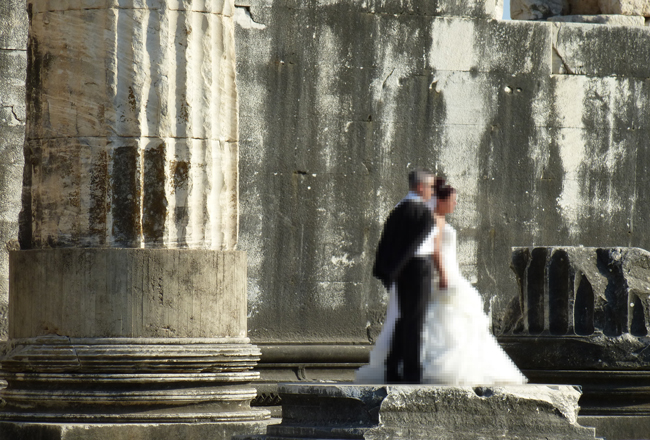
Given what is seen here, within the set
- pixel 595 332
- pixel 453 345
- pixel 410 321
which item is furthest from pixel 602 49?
pixel 453 345

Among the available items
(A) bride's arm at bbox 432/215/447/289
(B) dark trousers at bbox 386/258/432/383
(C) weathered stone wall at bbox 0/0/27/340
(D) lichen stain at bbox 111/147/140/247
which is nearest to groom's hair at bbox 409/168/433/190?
(A) bride's arm at bbox 432/215/447/289

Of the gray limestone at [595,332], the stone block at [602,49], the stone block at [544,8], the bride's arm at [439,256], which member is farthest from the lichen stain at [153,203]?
the stone block at [544,8]

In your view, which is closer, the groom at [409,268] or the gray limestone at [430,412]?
the gray limestone at [430,412]

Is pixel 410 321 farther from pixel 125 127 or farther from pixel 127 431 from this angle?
pixel 125 127

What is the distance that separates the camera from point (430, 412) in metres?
4.89

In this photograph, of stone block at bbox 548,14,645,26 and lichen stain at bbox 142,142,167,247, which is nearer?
lichen stain at bbox 142,142,167,247

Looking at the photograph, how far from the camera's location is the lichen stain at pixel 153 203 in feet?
19.7

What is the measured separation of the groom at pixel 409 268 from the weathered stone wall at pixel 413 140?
10.1ft

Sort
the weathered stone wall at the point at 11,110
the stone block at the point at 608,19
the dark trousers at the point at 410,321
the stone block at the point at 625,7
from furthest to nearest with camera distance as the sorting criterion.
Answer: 1. the stone block at the point at 625,7
2. the stone block at the point at 608,19
3. the weathered stone wall at the point at 11,110
4. the dark trousers at the point at 410,321

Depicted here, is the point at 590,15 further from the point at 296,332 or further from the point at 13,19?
the point at 13,19

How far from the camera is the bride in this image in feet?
17.0

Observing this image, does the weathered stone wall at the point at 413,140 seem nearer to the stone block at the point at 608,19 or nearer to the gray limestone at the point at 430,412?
the stone block at the point at 608,19

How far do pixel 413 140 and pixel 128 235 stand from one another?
351 cm

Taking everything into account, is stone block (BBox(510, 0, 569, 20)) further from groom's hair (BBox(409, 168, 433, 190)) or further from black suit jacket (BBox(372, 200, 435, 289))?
black suit jacket (BBox(372, 200, 435, 289))
